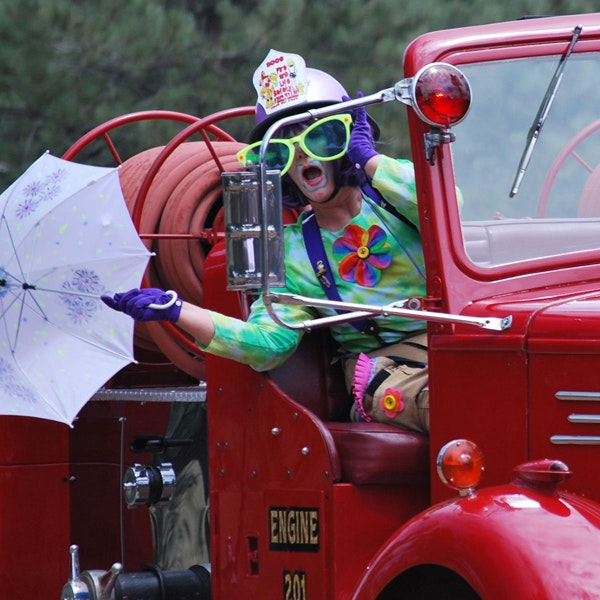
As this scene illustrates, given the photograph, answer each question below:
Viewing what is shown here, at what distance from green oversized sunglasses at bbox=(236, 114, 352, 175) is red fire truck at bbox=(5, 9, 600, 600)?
0.93 feet

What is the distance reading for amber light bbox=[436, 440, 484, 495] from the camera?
10.4ft

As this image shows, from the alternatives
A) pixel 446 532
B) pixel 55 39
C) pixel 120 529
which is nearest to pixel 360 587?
pixel 446 532

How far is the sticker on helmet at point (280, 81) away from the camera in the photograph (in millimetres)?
3820

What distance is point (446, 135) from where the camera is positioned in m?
3.42

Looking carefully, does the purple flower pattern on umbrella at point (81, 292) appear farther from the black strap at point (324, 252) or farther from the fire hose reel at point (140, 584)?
the black strap at point (324, 252)

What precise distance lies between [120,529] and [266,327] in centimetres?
153

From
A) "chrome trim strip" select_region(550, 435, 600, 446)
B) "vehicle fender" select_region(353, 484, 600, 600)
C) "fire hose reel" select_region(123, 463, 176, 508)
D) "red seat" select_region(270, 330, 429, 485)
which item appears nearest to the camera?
"vehicle fender" select_region(353, 484, 600, 600)

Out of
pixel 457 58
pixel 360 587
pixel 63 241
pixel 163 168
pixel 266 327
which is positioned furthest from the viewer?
pixel 163 168

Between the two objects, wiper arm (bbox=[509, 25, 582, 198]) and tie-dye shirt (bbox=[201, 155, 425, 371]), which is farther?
tie-dye shirt (bbox=[201, 155, 425, 371])

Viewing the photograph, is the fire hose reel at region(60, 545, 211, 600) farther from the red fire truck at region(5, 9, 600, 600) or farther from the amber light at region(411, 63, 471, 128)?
the amber light at region(411, 63, 471, 128)

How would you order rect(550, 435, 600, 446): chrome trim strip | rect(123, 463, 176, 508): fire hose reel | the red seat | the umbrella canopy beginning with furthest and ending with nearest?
the umbrella canopy, rect(123, 463, 176, 508): fire hose reel, the red seat, rect(550, 435, 600, 446): chrome trim strip

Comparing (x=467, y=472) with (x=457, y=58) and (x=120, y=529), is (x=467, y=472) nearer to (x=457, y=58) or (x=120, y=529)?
(x=457, y=58)

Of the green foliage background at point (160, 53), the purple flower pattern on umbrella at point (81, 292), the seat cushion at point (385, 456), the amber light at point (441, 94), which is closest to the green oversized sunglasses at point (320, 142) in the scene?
the amber light at point (441, 94)

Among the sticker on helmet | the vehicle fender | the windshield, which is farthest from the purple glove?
the vehicle fender
